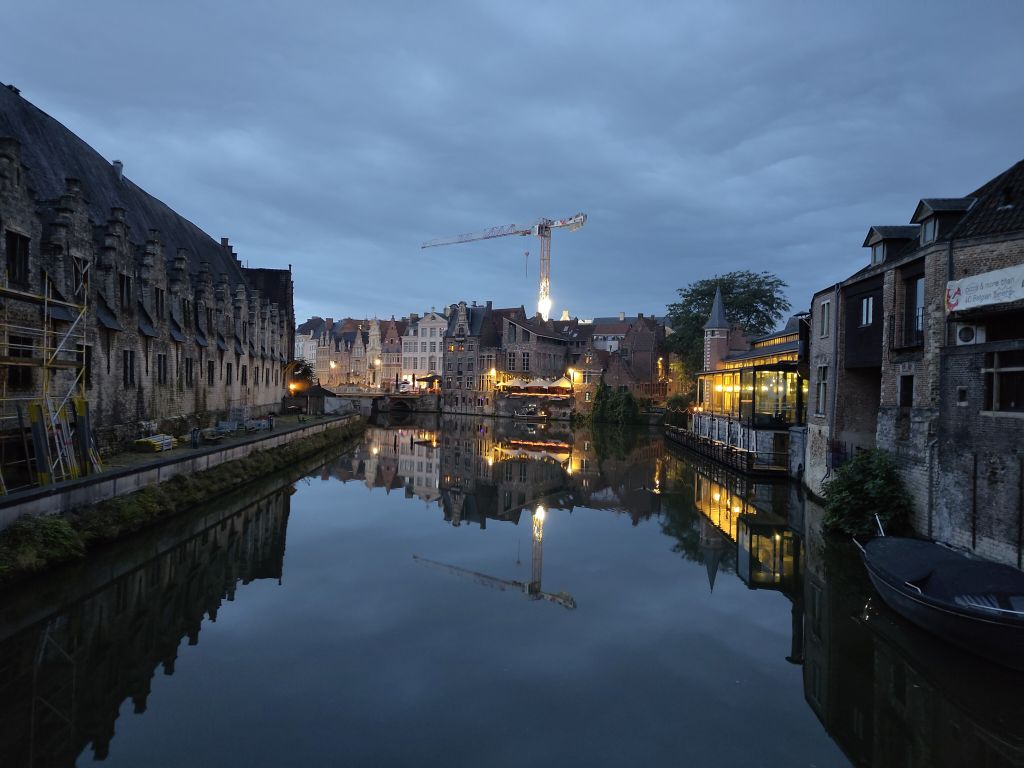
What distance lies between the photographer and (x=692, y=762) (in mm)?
6738

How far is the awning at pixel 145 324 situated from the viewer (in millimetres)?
21938

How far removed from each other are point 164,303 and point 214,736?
21.9 meters

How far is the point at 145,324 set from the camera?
2228cm

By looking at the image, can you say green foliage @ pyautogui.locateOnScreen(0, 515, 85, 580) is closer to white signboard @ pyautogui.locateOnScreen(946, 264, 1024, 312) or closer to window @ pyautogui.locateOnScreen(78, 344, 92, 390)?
window @ pyautogui.locateOnScreen(78, 344, 92, 390)

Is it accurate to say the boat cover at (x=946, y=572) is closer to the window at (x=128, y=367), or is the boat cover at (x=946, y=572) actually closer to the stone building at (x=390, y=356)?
the window at (x=128, y=367)

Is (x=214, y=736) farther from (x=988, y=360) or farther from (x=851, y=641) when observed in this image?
(x=988, y=360)

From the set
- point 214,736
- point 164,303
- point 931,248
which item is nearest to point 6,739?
point 214,736

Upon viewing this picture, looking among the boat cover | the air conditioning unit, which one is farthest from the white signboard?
the boat cover

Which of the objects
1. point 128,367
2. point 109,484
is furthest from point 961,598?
point 128,367

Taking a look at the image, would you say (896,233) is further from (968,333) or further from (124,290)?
(124,290)

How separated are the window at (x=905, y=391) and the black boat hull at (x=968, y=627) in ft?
25.1

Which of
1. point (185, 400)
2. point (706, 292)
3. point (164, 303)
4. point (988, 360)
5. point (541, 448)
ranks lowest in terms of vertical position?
point (541, 448)

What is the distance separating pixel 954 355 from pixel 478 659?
1121 centimetres

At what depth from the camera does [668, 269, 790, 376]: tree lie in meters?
57.9
